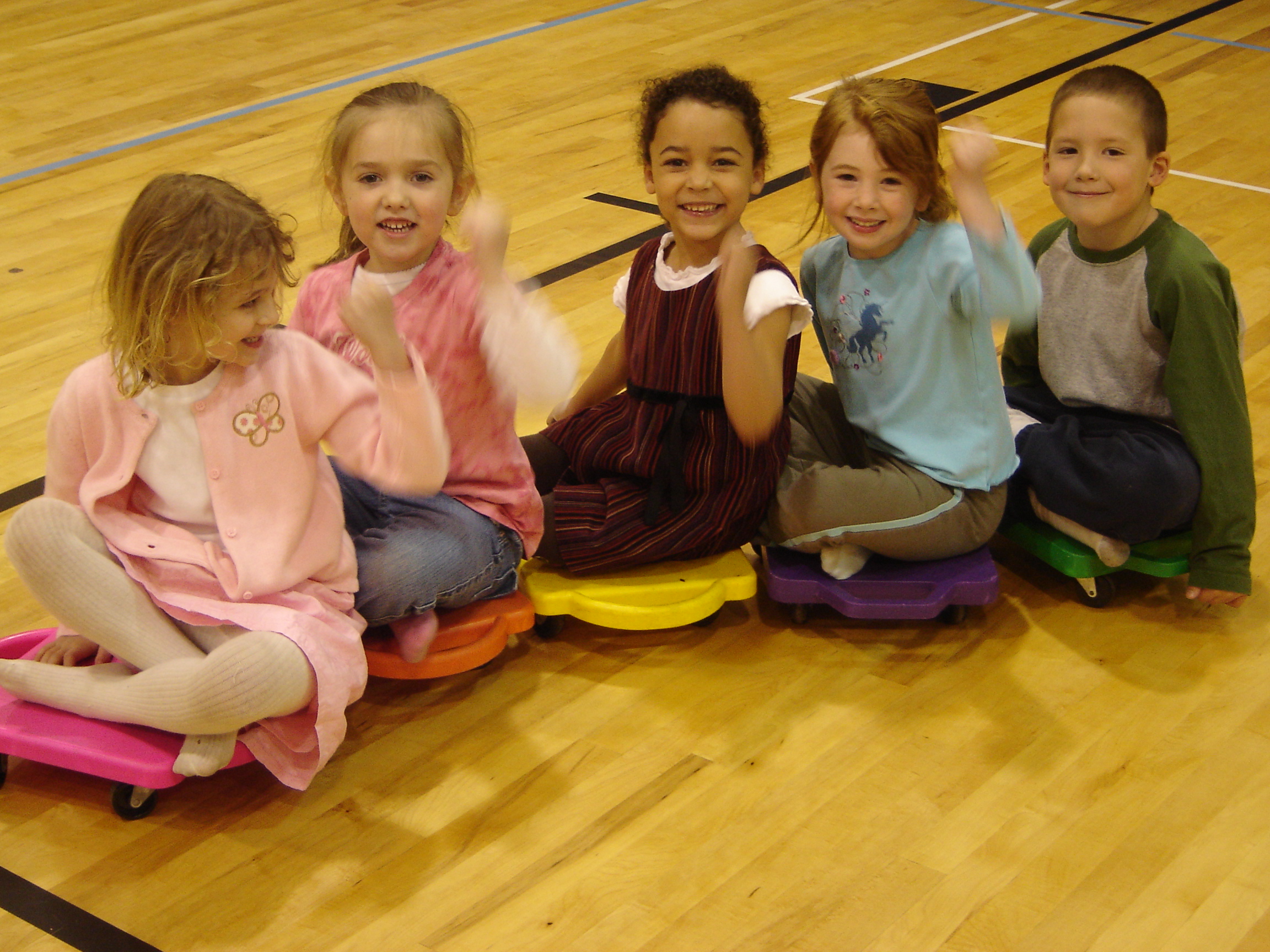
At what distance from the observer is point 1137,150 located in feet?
5.49

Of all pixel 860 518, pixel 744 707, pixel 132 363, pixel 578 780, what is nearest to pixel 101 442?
pixel 132 363

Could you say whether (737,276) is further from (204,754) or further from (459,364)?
(204,754)

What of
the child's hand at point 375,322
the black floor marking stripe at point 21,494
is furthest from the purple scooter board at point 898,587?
the black floor marking stripe at point 21,494

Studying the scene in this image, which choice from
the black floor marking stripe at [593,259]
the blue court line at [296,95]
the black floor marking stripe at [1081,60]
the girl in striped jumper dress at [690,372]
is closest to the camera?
the girl in striped jumper dress at [690,372]

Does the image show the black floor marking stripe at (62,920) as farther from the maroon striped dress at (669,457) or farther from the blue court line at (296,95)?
the blue court line at (296,95)

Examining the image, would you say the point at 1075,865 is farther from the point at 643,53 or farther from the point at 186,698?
the point at 643,53

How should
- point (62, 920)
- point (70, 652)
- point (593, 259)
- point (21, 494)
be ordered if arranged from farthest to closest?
point (593, 259) < point (21, 494) < point (70, 652) < point (62, 920)

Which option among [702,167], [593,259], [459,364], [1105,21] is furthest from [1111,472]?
[1105,21]

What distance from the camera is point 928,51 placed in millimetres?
4449

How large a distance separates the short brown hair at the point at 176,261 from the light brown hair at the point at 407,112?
8.0 inches

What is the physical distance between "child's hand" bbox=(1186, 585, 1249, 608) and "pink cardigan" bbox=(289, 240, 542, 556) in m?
0.79

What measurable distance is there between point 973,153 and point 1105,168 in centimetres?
28

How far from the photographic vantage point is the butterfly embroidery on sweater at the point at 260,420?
1.44 meters

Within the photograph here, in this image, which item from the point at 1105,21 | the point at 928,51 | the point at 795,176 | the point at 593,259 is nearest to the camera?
the point at 593,259
